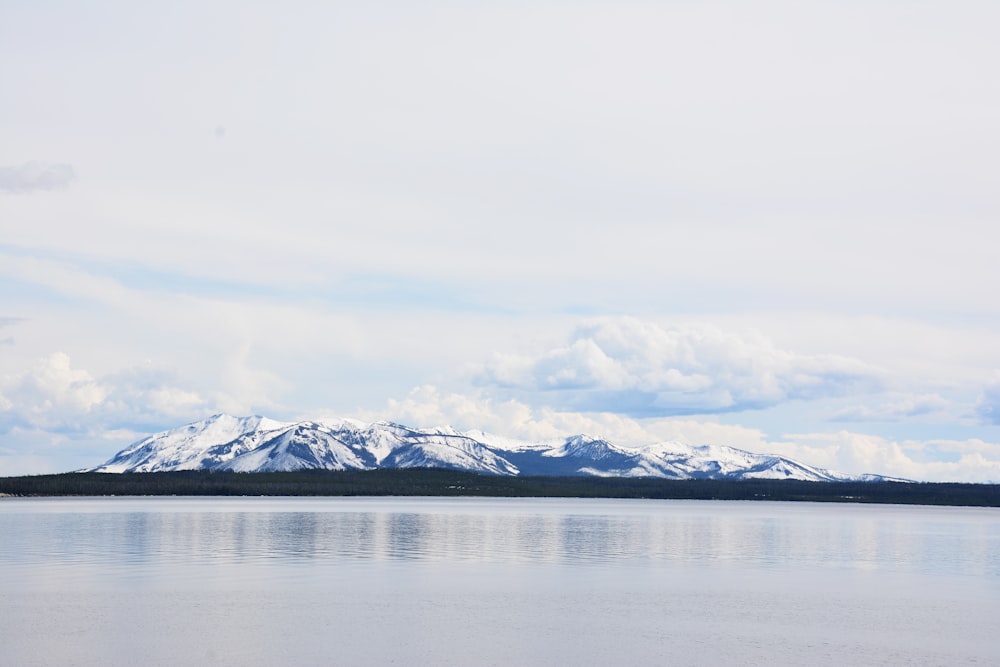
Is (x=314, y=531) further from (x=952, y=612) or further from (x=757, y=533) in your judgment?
(x=952, y=612)

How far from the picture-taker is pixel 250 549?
74.4 metres

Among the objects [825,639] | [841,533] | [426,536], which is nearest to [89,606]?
[825,639]

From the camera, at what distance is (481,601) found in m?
47.7

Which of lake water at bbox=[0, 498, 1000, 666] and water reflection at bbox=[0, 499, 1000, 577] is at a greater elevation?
lake water at bbox=[0, 498, 1000, 666]

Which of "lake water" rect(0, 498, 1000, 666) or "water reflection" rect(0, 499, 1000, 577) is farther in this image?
"water reflection" rect(0, 499, 1000, 577)

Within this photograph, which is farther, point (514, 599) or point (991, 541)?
point (991, 541)

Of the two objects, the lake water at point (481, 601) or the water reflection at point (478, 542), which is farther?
the water reflection at point (478, 542)

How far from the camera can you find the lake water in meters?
35.2

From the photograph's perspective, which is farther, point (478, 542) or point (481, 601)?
point (478, 542)

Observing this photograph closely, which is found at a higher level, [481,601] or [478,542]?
[481,601]

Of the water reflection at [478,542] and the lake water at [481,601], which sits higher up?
the lake water at [481,601]

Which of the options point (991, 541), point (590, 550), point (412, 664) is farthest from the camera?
point (991, 541)

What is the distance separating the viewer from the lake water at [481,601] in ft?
115

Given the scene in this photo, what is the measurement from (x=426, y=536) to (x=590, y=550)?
2030 cm
